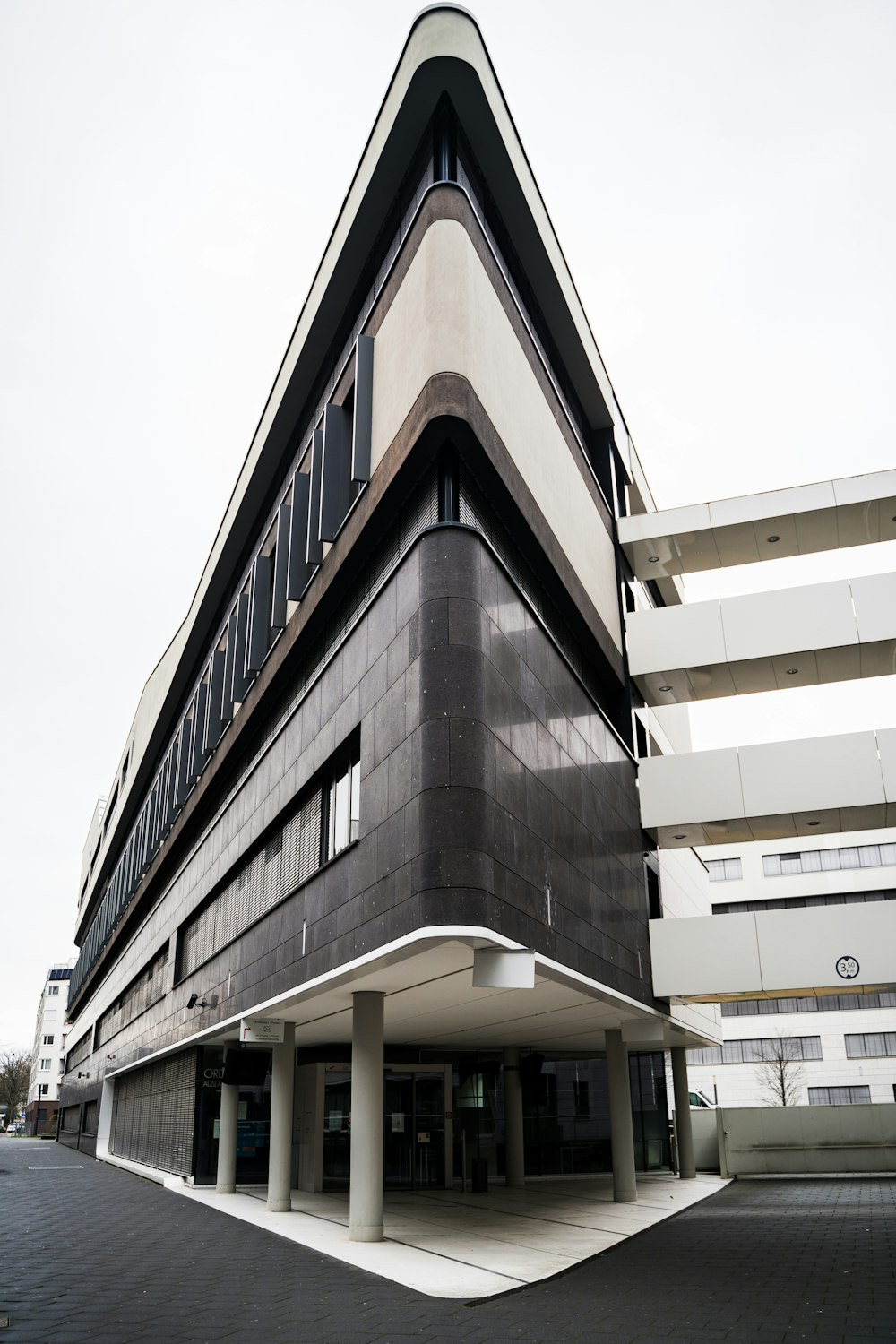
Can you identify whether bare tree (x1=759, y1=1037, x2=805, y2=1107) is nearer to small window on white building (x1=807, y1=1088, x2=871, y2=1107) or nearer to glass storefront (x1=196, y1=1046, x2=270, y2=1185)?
small window on white building (x1=807, y1=1088, x2=871, y2=1107)

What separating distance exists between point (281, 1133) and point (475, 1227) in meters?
4.38

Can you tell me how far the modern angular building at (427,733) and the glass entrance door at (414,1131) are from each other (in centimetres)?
7

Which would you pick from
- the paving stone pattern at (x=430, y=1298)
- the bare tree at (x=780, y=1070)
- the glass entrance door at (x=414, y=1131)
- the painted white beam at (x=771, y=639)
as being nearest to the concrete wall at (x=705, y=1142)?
the glass entrance door at (x=414, y=1131)

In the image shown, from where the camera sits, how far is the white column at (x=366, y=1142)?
14.2 metres

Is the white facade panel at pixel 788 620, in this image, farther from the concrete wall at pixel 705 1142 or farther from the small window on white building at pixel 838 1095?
the small window on white building at pixel 838 1095

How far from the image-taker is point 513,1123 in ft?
88.6

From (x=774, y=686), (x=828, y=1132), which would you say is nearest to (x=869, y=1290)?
(x=774, y=686)

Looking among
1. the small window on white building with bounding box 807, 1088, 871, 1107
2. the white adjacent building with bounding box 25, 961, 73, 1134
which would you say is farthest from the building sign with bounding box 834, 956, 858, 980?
the white adjacent building with bounding box 25, 961, 73, 1134

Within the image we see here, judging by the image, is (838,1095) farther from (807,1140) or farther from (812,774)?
(812,774)

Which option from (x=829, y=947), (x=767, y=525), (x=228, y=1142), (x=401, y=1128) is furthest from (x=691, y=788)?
(x=228, y=1142)

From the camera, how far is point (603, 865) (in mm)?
18109

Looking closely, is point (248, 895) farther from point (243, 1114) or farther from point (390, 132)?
point (390, 132)

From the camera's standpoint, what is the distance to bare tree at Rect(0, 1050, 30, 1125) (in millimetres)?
115312

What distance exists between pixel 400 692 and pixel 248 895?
10.3 metres
